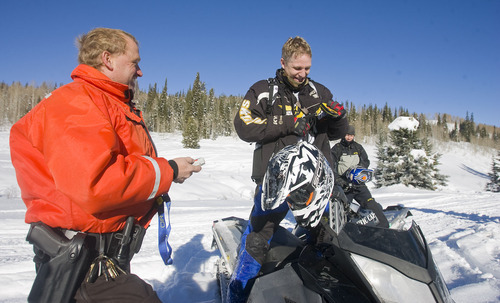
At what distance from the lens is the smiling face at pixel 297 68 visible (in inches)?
104

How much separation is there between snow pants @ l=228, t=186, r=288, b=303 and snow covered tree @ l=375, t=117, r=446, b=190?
1931 centimetres

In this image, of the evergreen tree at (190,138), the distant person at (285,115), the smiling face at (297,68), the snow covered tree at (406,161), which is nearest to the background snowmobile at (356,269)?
the distant person at (285,115)

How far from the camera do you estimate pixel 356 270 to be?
1427 mm

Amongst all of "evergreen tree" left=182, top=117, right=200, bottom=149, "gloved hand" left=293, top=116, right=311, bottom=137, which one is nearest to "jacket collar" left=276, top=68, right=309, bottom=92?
"gloved hand" left=293, top=116, right=311, bottom=137

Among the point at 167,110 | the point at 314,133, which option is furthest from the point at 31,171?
the point at 167,110

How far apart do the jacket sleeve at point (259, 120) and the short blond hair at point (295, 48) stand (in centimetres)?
33

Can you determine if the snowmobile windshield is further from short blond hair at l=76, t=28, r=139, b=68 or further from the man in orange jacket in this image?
short blond hair at l=76, t=28, r=139, b=68

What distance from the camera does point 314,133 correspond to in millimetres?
2871

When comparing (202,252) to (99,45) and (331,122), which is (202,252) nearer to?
(331,122)

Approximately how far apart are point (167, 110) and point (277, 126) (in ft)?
194

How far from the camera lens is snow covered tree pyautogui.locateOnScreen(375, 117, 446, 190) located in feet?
61.9

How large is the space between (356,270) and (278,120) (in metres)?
1.48

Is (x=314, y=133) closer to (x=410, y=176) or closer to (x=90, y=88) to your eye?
(x=90, y=88)

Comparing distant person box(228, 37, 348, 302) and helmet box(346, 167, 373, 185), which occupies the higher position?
distant person box(228, 37, 348, 302)
